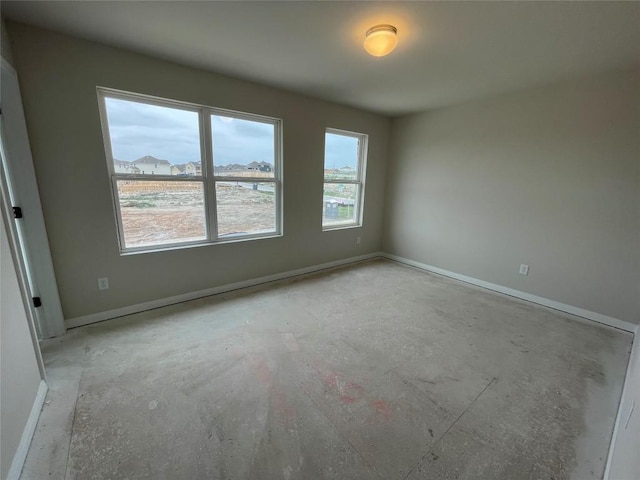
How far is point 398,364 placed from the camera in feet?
6.64

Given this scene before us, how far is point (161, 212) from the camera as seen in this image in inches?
108

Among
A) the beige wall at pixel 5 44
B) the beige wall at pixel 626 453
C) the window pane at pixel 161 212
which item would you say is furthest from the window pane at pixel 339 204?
the beige wall at pixel 626 453

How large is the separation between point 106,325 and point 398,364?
8.62 ft

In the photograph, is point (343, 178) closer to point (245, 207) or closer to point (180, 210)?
point (245, 207)

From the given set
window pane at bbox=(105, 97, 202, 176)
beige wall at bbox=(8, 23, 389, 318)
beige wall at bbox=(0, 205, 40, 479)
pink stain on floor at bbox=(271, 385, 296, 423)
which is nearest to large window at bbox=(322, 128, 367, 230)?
beige wall at bbox=(8, 23, 389, 318)

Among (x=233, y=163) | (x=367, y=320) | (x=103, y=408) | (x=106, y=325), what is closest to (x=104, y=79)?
(x=233, y=163)

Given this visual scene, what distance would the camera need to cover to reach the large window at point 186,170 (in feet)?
8.08

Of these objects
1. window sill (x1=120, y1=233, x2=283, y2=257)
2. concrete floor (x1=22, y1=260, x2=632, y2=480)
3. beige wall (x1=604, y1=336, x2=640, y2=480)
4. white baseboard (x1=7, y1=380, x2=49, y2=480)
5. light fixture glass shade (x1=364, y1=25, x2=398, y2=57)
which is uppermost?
light fixture glass shade (x1=364, y1=25, x2=398, y2=57)

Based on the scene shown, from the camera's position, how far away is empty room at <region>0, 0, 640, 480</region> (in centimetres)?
142

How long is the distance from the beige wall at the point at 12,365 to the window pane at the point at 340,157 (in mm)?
3301

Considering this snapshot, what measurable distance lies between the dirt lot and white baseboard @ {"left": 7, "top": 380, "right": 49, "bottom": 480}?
1.37 m

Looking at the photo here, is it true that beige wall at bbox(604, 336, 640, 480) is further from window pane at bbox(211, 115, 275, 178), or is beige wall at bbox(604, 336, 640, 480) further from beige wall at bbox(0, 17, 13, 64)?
beige wall at bbox(0, 17, 13, 64)

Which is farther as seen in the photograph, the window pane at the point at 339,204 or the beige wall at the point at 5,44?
the window pane at the point at 339,204

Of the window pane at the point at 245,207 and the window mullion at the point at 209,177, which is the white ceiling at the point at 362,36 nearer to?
the window mullion at the point at 209,177
